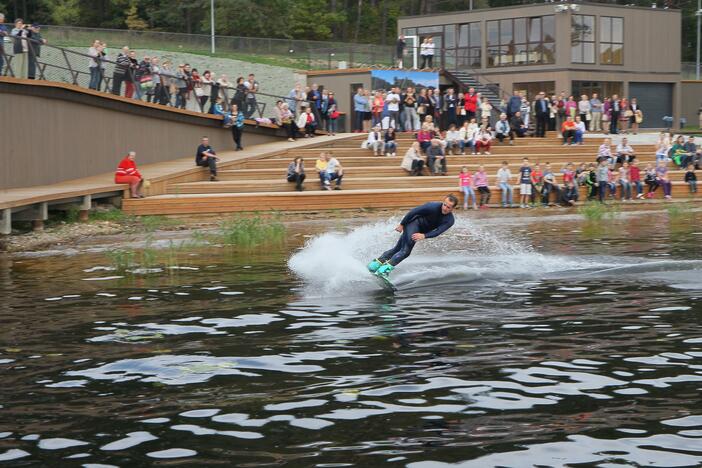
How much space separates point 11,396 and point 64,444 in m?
1.80

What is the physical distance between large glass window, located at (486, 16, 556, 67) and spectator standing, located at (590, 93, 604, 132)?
5.23m

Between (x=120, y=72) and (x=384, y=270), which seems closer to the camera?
(x=384, y=270)

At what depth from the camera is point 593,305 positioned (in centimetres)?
1496

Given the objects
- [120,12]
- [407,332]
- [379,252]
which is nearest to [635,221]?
[379,252]

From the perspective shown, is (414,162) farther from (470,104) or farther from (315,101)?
(315,101)

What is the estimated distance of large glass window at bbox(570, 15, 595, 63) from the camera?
50219mm

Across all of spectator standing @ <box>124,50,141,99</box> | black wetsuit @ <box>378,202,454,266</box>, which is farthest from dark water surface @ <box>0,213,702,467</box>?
spectator standing @ <box>124,50,141,99</box>

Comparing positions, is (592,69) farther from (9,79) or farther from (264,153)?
(9,79)

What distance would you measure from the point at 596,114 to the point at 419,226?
3106 centimetres

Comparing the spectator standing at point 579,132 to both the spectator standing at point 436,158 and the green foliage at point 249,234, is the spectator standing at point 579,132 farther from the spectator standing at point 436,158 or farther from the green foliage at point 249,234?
the green foliage at point 249,234

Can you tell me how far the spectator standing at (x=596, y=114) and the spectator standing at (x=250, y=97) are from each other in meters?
15.7

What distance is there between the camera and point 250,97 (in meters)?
39.3

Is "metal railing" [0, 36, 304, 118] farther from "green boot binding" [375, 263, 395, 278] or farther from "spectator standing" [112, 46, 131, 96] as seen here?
"green boot binding" [375, 263, 395, 278]

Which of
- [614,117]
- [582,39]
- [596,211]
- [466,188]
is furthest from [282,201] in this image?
[582,39]
